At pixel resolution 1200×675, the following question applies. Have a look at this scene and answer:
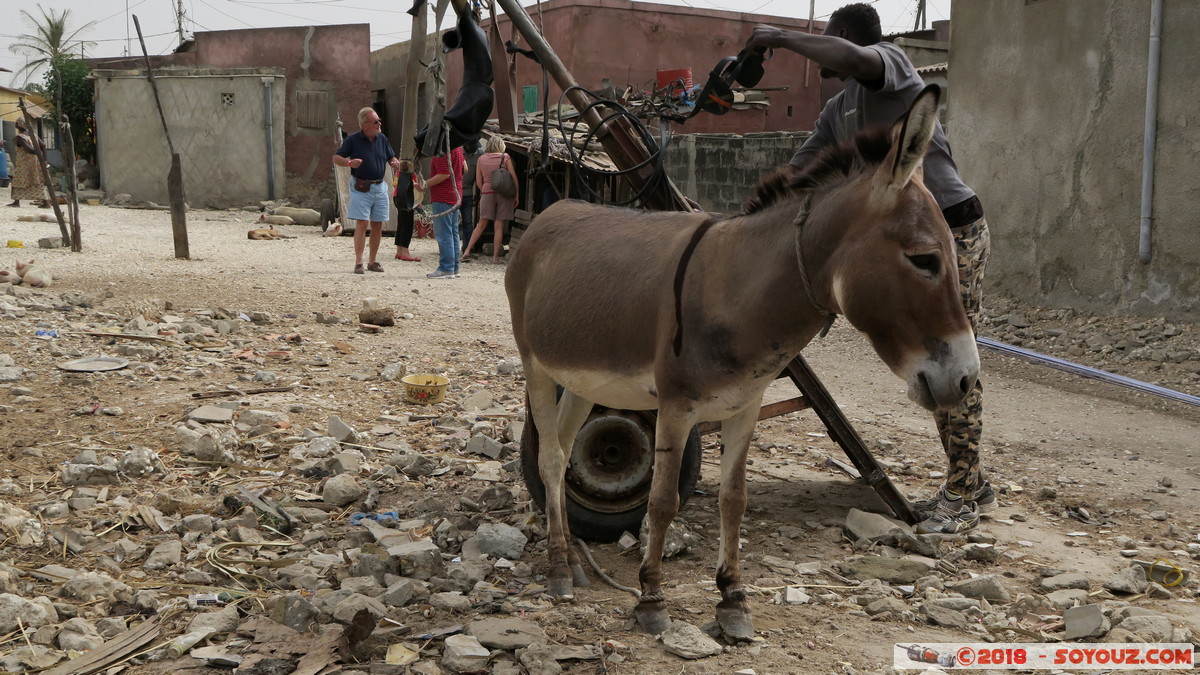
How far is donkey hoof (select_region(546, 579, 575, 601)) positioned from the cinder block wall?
→ 1282 centimetres

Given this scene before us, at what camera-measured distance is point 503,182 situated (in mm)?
14812

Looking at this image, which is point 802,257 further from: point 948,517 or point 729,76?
point 948,517

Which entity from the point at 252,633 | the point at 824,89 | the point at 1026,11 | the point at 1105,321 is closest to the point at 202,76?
the point at 824,89

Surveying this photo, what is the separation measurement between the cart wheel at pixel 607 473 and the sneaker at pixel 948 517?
1150mm

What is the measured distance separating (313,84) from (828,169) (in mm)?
26648

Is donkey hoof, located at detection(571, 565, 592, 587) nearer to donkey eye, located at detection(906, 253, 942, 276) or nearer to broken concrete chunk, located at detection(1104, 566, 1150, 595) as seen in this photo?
donkey eye, located at detection(906, 253, 942, 276)

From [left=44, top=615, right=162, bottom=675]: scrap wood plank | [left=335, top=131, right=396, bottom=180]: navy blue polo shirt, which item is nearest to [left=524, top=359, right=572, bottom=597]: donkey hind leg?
[left=44, top=615, right=162, bottom=675]: scrap wood plank

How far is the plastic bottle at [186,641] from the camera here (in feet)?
10.7

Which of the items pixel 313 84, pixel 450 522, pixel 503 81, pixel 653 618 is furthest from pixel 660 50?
pixel 653 618

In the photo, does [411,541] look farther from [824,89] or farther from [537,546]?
[824,89]

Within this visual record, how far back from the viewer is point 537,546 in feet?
14.1

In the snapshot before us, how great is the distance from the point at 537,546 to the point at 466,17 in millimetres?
2570

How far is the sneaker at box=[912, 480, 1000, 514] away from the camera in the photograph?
4.61m

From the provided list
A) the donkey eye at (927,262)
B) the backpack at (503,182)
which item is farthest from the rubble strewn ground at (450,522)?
the backpack at (503,182)
